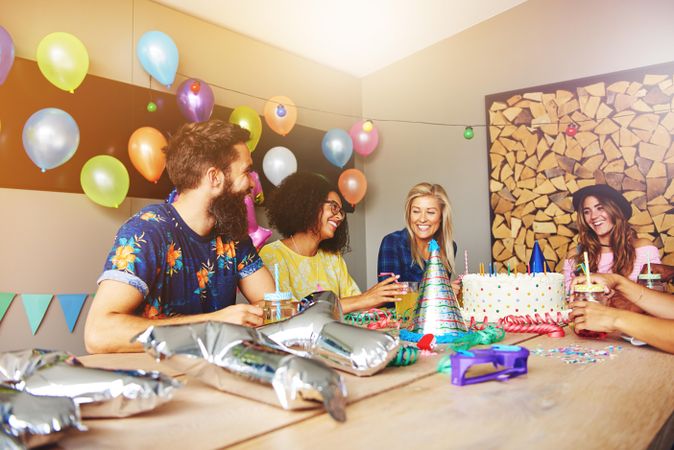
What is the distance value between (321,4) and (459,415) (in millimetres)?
3243

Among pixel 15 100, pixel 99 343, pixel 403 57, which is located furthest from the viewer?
pixel 403 57

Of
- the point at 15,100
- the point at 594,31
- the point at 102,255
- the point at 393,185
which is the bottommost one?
the point at 102,255

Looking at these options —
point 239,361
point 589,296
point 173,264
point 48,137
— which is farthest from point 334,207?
point 239,361

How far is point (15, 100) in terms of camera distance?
8.23 feet

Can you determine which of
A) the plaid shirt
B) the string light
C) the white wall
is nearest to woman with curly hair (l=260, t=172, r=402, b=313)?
the plaid shirt

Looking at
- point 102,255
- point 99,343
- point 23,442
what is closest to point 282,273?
point 102,255

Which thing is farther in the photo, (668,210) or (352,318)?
(668,210)

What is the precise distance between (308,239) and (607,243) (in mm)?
1766

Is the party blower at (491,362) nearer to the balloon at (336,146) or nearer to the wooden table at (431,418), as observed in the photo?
the wooden table at (431,418)

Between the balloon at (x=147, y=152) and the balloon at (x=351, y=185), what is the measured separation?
61.8 inches

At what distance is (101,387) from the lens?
683mm

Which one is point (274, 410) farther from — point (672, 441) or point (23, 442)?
point (672, 441)

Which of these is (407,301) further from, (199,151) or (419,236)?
(419,236)

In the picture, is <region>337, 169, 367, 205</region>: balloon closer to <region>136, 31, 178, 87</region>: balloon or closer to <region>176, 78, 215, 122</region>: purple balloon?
<region>176, 78, 215, 122</region>: purple balloon
